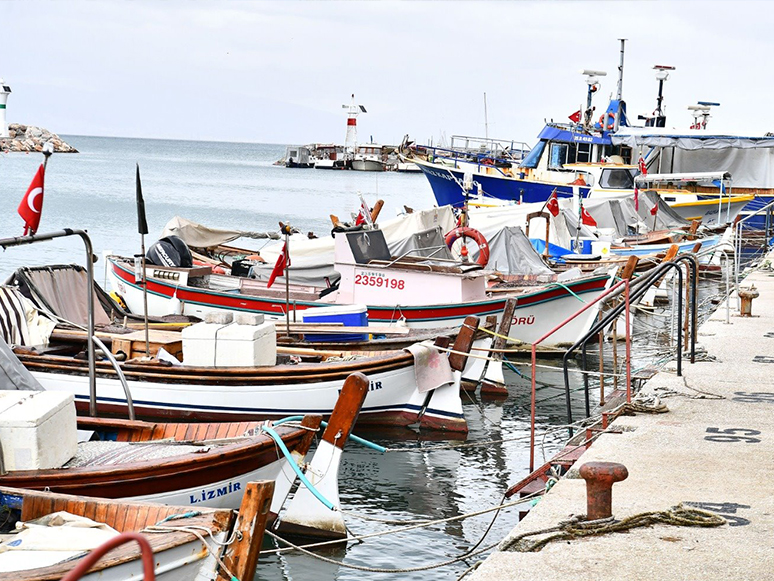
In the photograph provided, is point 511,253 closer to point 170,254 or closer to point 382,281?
point 382,281

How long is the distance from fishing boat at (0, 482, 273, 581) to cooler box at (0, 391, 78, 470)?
1.93ft

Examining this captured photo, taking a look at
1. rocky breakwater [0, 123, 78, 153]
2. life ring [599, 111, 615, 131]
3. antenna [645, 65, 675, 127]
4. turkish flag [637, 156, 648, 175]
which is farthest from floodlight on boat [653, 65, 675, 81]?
rocky breakwater [0, 123, 78, 153]

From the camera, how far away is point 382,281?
58.5 feet

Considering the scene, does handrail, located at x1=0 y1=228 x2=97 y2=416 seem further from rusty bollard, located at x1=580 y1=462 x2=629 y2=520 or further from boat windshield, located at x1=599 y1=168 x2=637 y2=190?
boat windshield, located at x1=599 y1=168 x2=637 y2=190

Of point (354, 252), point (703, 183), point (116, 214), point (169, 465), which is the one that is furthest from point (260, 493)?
point (116, 214)

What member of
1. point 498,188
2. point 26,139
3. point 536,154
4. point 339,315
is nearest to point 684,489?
point 339,315

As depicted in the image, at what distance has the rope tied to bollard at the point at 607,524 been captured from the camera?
5617 mm

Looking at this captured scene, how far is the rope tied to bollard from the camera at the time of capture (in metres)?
5.62

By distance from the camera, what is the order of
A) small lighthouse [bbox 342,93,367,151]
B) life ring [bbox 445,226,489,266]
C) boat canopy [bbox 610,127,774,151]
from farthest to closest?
small lighthouse [bbox 342,93,367,151] → boat canopy [bbox 610,127,774,151] → life ring [bbox 445,226,489,266]

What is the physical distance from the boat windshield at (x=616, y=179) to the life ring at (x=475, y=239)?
17337 mm

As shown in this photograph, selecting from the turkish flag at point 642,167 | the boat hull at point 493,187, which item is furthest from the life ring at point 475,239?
the turkish flag at point 642,167

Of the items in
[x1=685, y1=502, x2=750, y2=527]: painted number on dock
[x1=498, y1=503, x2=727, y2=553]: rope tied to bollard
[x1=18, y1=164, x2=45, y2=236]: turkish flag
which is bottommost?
[x1=685, y1=502, x2=750, y2=527]: painted number on dock

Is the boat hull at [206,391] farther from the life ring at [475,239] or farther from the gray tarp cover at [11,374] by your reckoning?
the life ring at [475,239]

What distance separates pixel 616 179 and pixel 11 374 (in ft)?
104
